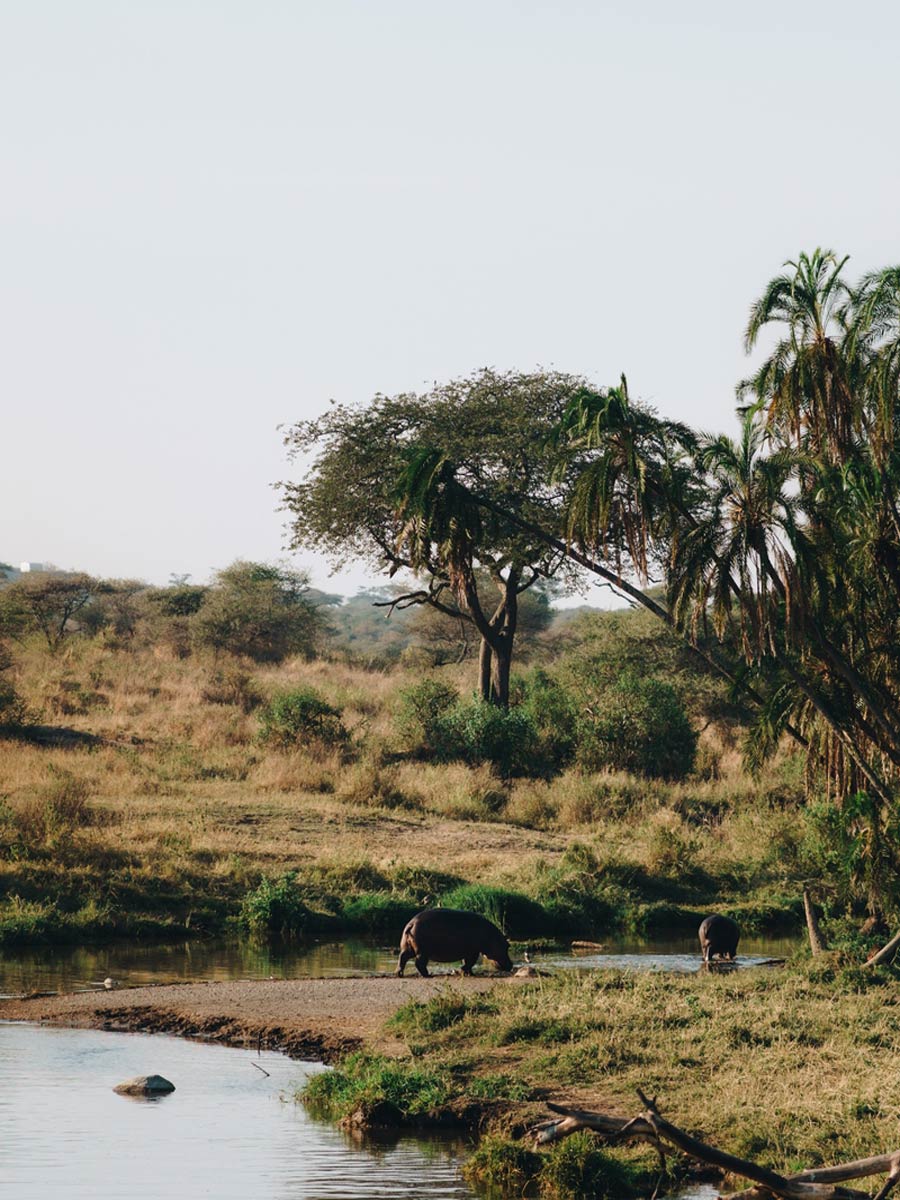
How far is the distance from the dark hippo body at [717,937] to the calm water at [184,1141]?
645cm

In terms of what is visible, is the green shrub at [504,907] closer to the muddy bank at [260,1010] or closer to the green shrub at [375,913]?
the green shrub at [375,913]

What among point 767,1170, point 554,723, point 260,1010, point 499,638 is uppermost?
point 499,638

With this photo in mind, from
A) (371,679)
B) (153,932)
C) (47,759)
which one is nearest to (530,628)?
(371,679)

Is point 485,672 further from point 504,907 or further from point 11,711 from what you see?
point 504,907

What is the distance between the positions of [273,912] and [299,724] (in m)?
11.9

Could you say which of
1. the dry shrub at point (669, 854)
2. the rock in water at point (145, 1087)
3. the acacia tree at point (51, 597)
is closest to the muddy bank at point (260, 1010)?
the rock in water at point (145, 1087)

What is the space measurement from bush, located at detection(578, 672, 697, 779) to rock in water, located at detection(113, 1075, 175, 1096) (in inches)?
849

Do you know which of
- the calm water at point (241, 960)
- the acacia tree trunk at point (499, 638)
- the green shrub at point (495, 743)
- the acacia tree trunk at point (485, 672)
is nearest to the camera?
the calm water at point (241, 960)

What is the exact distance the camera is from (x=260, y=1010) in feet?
51.6

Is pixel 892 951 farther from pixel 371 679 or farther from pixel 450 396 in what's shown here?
pixel 371 679

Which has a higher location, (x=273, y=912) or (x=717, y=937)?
(x=717, y=937)

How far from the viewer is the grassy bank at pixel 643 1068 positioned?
10078 mm

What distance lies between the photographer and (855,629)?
1923 cm

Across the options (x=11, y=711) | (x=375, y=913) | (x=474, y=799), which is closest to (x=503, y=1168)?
(x=375, y=913)
